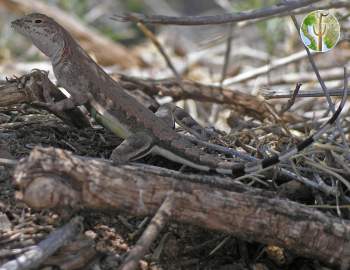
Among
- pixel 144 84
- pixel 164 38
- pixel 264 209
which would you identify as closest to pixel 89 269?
pixel 264 209

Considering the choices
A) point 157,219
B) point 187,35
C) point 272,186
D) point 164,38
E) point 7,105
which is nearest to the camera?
point 157,219

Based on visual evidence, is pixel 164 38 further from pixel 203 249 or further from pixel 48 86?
pixel 203 249

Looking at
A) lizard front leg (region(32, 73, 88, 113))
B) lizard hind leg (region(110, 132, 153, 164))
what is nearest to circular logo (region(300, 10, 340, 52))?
lizard hind leg (region(110, 132, 153, 164))

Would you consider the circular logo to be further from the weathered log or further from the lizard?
the weathered log

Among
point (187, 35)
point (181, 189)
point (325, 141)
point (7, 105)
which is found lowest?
point (181, 189)

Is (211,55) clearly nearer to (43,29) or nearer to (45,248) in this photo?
(43,29)

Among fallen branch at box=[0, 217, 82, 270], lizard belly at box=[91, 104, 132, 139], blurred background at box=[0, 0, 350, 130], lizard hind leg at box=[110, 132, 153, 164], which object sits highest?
blurred background at box=[0, 0, 350, 130]

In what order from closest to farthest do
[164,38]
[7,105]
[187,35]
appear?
[7,105], [164,38], [187,35]

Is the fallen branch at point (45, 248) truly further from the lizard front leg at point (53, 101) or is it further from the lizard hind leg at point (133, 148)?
the lizard front leg at point (53, 101)
